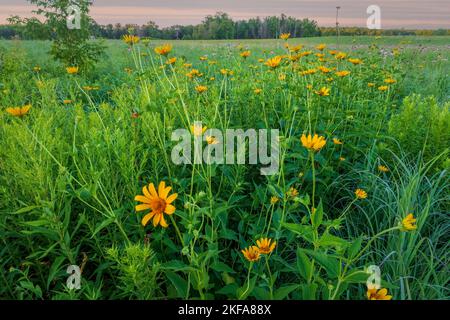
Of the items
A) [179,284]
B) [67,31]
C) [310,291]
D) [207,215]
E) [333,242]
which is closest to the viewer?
[333,242]

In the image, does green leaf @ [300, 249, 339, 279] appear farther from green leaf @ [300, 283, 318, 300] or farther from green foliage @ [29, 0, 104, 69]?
green foliage @ [29, 0, 104, 69]

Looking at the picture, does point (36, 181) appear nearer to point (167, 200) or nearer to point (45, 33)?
point (167, 200)

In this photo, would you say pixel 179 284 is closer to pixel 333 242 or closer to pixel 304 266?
pixel 304 266

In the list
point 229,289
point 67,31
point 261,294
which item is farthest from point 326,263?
point 67,31

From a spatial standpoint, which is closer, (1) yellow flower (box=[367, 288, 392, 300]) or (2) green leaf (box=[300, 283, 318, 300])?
(1) yellow flower (box=[367, 288, 392, 300])

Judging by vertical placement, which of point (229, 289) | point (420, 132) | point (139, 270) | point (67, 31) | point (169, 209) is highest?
point (67, 31)

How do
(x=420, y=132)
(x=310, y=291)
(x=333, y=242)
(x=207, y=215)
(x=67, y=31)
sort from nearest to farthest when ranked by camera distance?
(x=333, y=242) → (x=310, y=291) → (x=207, y=215) → (x=420, y=132) → (x=67, y=31)

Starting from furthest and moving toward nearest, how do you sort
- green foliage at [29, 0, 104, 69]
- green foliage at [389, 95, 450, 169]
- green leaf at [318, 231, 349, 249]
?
green foliage at [29, 0, 104, 69]
green foliage at [389, 95, 450, 169]
green leaf at [318, 231, 349, 249]

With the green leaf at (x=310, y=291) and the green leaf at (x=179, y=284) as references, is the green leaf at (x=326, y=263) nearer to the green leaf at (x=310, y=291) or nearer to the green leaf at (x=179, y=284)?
the green leaf at (x=310, y=291)

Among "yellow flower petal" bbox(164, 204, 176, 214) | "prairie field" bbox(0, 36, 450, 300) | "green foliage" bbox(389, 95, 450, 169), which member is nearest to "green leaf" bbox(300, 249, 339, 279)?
"prairie field" bbox(0, 36, 450, 300)

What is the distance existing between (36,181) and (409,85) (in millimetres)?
5335

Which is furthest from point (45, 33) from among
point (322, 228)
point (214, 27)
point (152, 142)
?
point (322, 228)

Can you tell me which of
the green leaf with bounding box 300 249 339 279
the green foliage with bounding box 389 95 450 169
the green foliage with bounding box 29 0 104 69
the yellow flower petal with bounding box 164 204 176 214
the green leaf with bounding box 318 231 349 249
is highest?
the green foliage with bounding box 29 0 104 69
